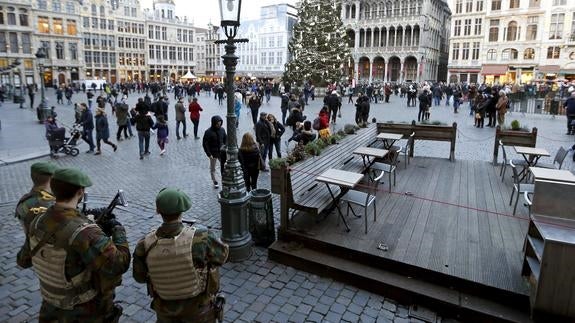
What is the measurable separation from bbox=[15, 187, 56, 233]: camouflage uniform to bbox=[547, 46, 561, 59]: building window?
56579 millimetres

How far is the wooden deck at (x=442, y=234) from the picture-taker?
482cm

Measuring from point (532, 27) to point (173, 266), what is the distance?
5853cm

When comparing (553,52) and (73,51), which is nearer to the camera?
(553,52)

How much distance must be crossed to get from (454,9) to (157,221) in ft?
201

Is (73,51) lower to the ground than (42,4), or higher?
lower

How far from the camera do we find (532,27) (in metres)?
48.7

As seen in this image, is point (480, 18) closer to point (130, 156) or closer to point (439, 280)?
point (130, 156)

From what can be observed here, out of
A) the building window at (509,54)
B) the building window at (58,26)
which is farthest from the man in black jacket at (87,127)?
the building window at (58,26)

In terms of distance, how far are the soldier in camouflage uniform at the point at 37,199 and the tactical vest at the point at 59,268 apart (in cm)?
58

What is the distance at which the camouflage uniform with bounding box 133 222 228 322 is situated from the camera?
9.35 ft

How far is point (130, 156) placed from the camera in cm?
1282

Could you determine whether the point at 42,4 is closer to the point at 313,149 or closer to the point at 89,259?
the point at 313,149

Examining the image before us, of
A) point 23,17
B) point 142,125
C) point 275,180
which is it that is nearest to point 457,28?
point 142,125

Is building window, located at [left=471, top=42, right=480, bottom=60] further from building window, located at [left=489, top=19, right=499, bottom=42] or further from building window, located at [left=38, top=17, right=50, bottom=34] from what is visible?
building window, located at [left=38, top=17, right=50, bottom=34]
